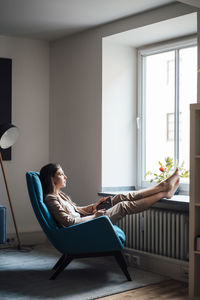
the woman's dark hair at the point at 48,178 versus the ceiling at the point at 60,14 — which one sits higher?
the ceiling at the point at 60,14

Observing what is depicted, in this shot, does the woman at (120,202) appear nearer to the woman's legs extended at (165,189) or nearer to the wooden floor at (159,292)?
the woman's legs extended at (165,189)

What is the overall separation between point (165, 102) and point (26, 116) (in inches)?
70.2

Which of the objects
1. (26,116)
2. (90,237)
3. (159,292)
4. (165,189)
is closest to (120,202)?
(165,189)

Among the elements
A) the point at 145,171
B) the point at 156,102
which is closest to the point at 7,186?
the point at 145,171

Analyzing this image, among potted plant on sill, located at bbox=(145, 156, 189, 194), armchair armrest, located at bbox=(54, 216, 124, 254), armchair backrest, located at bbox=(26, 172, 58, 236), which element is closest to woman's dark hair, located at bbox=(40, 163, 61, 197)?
armchair backrest, located at bbox=(26, 172, 58, 236)

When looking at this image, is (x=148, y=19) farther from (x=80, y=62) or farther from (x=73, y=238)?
(x=73, y=238)

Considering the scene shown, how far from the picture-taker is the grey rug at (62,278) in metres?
3.74

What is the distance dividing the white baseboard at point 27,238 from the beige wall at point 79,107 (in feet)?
2.38

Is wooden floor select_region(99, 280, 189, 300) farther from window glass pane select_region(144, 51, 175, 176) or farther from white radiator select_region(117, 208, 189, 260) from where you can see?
window glass pane select_region(144, 51, 175, 176)

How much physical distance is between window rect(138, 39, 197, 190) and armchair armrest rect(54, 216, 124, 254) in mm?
1121

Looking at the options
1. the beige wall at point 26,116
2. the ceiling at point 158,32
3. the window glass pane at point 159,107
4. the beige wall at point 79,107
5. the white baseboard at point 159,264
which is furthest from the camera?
the beige wall at point 26,116

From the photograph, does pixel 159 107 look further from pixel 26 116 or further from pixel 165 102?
pixel 26 116

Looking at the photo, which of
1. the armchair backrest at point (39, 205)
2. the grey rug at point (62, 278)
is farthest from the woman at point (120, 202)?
the grey rug at point (62, 278)

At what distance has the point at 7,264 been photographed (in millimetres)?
4680
